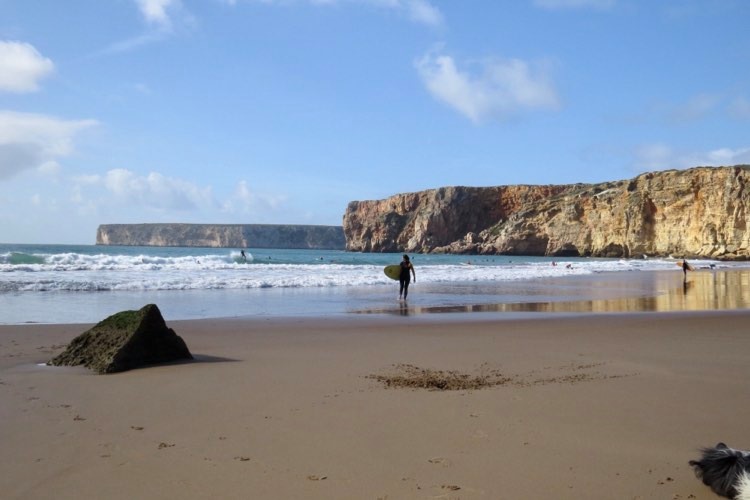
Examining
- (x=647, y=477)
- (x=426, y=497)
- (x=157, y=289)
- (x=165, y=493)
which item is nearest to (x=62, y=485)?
(x=165, y=493)

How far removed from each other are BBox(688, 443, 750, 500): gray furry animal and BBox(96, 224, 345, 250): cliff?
180m

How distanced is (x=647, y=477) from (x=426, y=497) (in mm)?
1270

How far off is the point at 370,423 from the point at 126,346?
339 cm

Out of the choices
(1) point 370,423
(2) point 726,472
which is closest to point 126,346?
(1) point 370,423

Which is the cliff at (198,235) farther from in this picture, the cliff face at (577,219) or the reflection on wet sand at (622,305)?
the reflection on wet sand at (622,305)

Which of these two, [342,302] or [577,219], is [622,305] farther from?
[577,219]

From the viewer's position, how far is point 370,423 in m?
4.14

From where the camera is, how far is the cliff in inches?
6944

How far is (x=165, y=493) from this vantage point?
2.96 meters

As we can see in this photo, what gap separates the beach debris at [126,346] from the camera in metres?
6.19

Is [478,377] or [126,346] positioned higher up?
[126,346]

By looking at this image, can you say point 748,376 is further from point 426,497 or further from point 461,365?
point 426,497

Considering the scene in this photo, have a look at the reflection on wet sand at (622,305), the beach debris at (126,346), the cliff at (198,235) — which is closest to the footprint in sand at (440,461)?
the beach debris at (126,346)

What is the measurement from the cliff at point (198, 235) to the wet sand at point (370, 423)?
578ft
